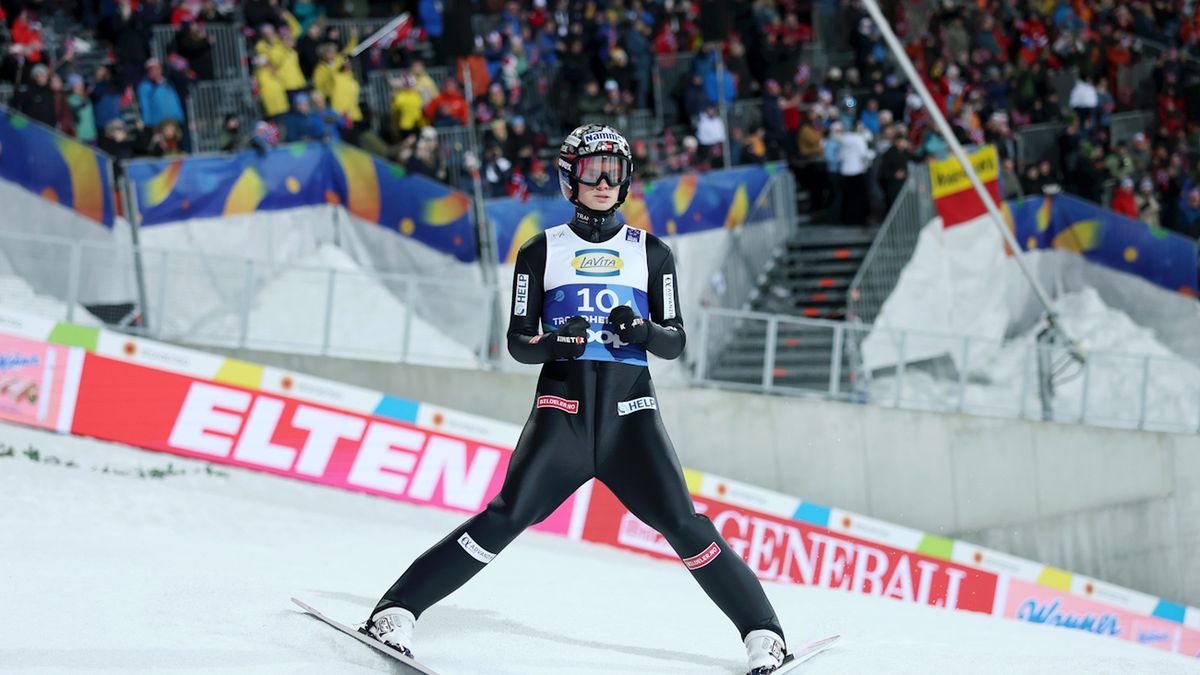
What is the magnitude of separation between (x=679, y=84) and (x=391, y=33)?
3.69 m

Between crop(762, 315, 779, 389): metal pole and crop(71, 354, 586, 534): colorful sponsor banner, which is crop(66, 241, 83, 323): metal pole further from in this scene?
crop(762, 315, 779, 389): metal pole

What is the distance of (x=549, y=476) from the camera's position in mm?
5891

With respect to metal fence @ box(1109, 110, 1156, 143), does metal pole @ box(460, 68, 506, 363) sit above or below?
below

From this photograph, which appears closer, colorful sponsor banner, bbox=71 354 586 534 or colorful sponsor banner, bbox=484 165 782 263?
colorful sponsor banner, bbox=71 354 586 534

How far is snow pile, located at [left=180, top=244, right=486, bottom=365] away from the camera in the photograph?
44.2 feet

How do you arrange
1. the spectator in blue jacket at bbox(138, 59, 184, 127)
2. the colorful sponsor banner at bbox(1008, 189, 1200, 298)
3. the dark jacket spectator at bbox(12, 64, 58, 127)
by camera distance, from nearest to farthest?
the dark jacket spectator at bbox(12, 64, 58, 127), the spectator in blue jacket at bbox(138, 59, 184, 127), the colorful sponsor banner at bbox(1008, 189, 1200, 298)

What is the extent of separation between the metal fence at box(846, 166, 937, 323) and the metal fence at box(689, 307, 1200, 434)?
131 cm

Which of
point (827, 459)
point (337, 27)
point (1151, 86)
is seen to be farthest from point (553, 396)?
point (1151, 86)

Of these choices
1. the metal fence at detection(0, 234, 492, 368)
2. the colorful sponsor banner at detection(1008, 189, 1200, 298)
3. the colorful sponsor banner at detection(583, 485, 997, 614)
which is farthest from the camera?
the colorful sponsor banner at detection(1008, 189, 1200, 298)

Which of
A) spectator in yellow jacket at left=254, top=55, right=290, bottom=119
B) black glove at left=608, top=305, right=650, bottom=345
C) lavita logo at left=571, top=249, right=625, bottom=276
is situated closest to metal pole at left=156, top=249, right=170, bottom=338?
spectator in yellow jacket at left=254, top=55, right=290, bottom=119

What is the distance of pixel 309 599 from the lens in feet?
23.2

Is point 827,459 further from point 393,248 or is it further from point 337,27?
point 337,27

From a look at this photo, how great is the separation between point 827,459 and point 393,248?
4.88 metres

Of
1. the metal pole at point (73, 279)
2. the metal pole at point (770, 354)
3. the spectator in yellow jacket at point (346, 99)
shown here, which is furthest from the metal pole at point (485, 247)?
the metal pole at point (73, 279)
